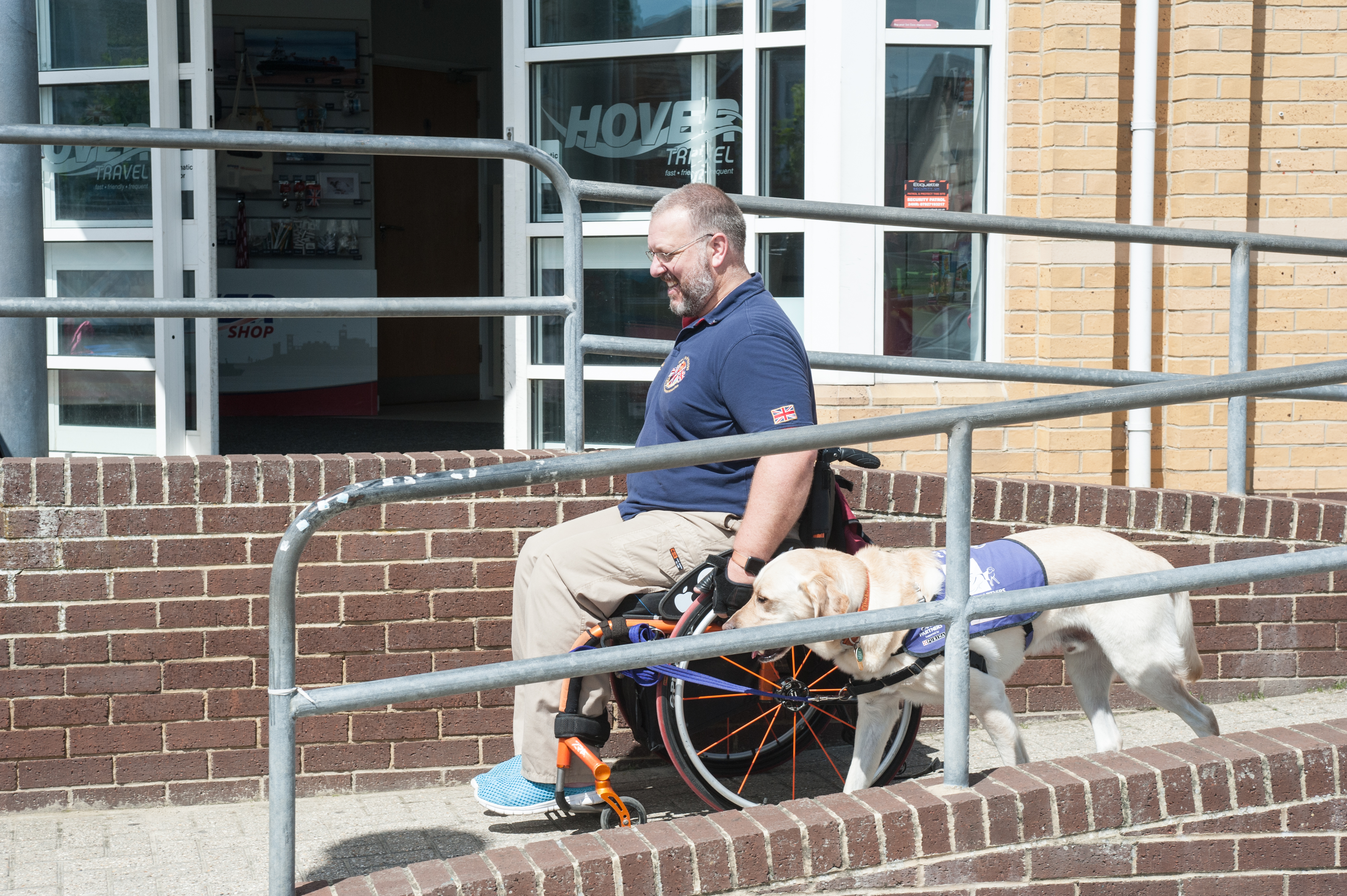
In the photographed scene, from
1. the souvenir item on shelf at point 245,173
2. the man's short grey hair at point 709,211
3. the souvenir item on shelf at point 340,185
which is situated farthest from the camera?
the souvenir item on shelf at point 340,185

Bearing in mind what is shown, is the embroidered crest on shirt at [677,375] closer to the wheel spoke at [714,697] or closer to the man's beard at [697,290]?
the man's beard at [697,290]

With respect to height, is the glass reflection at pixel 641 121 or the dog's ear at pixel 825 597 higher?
the glass reflection at pixel 641 121

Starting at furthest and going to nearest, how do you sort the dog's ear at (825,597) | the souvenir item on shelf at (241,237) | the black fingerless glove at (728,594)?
the souvenir item on shelf at (241,237) → the black fingerless glove at (728,594) → the dog's ear at (825,597)

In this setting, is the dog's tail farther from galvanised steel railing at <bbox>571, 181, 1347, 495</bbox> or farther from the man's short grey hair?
the man's short grey hair

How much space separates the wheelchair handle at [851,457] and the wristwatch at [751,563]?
370 mm

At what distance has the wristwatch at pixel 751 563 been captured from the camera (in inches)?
126

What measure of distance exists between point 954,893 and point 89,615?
102 inches

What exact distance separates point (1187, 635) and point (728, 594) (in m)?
1.28

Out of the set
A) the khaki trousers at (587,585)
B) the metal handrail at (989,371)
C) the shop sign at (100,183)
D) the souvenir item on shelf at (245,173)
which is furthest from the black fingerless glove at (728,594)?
the souvenir item on shelf at (245,173)

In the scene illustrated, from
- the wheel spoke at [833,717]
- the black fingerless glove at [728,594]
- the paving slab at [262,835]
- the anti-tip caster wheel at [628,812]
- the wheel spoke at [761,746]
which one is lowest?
the paving slab at [262,835]

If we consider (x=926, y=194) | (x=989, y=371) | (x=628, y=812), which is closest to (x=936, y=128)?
(x=926, y=194)

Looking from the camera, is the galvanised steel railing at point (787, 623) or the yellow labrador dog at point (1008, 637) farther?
the yellow labrador dog at point (1008, 637)

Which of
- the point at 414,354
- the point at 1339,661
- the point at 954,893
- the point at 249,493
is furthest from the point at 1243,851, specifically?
the point at 414,354

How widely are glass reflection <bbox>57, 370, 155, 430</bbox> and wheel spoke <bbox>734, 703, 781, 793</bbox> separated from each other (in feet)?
12.0
